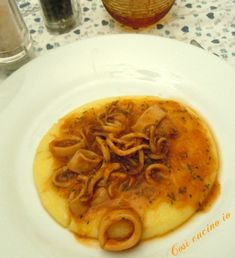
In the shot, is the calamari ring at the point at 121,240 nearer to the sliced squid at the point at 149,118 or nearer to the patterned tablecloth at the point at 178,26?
the sliced squid at the point at 149,118

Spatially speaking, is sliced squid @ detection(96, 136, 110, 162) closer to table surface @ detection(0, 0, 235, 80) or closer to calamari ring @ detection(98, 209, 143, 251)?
calamari ring @ detection(98, 209, 143, 251)

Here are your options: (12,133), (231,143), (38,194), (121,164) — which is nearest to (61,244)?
(38,194)

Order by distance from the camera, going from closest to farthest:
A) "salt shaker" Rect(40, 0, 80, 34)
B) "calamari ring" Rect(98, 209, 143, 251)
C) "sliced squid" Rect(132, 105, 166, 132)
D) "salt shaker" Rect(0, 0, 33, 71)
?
"calamari ring" Rect(98, 209, 143, 251)
"sliced squid" Rect(132, 105, 166, 132)
"salt shaker" Rect(0, 0, 33, 71)
"salt shaker" Rect(40, 0, 80, 34)

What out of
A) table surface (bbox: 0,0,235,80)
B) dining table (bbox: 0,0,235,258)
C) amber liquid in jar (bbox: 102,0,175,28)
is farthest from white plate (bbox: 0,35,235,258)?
table surface (bbox: 0,0,235,80)

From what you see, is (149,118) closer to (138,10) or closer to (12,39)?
(138,10)

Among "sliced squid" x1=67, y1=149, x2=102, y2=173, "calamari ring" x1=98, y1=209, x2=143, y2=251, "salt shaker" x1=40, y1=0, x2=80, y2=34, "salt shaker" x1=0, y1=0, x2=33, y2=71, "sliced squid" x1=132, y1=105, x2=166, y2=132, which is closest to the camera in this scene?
"calamari ring" x1=98, y1=209, x2=143, y2=251

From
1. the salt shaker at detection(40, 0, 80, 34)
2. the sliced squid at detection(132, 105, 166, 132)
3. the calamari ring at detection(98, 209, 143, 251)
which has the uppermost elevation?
the salt shaker at detection(40, 0, 80, 34)

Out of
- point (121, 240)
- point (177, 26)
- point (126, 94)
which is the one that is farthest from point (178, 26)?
point (121, 240)
